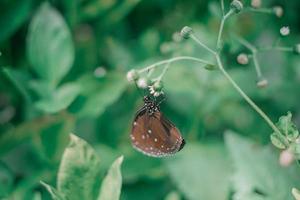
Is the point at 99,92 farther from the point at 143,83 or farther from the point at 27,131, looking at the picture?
the point at 143,83

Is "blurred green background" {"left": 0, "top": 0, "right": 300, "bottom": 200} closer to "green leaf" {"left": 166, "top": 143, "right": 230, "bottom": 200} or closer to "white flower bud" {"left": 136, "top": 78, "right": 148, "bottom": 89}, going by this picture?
"green leaf" {"left": 166, "top": 143, "right": 230, "bottom": 200}

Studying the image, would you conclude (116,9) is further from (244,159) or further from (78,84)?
(244,159)

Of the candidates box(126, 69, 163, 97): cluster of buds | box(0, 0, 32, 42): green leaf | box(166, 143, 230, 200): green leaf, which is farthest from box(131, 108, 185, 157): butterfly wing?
box(0, 0, 32, 42): green leaf

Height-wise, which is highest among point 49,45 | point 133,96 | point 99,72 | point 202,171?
point 49,45

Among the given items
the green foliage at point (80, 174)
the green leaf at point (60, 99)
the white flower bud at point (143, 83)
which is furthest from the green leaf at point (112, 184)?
the green leaf at point (60, 99)

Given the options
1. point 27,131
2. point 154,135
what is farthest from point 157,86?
point 27,131

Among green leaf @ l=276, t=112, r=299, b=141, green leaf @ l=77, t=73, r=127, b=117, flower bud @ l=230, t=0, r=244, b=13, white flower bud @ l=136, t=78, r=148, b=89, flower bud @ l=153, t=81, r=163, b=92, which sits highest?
flower bud @ l=230, t=0, r=244, b=13

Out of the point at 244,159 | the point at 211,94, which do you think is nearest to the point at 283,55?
the point at 211,94
